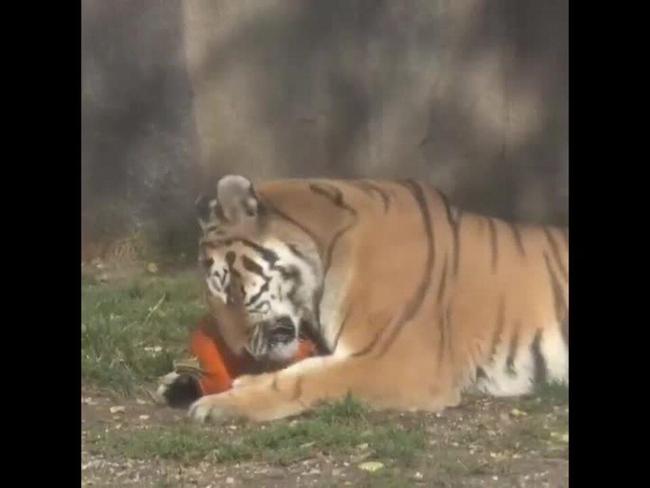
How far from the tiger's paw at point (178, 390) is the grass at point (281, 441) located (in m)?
0.10

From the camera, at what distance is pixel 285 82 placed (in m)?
6.86

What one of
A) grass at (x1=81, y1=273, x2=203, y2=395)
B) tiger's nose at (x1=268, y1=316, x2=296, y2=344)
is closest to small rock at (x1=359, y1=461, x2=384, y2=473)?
tiger's nose at (x1=268, y1=316, x2=296, y2=344)

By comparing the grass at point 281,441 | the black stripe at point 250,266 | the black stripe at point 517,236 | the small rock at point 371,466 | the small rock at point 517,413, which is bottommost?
the small rock at point 371,466

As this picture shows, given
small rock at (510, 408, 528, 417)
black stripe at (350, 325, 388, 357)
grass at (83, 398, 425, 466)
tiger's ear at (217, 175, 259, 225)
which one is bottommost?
grass at (83, 398, 425, 466)

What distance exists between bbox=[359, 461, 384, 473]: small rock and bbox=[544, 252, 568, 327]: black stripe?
83cm

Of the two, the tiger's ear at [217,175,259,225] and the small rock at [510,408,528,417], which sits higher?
the tiger's ear at [217,175,259,225]

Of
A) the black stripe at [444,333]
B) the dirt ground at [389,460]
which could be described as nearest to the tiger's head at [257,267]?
the dirt ground at [389,460]

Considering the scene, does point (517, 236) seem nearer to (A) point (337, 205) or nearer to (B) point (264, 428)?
(A) point (337, 205)

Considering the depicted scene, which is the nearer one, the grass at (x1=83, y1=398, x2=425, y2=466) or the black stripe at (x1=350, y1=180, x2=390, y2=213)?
Result: the grass at (x1=83, y1=398, x2=425, y2=466)

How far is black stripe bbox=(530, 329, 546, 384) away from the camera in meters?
6.96

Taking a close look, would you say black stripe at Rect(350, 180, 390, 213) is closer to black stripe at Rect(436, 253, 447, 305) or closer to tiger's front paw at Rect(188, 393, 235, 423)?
black stripe at Rect(436, 253, 447, 305)

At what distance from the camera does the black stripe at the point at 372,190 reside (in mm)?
6887

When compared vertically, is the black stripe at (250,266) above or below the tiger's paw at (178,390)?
above

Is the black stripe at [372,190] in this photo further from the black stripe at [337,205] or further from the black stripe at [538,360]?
the black stripe at [538,360]
